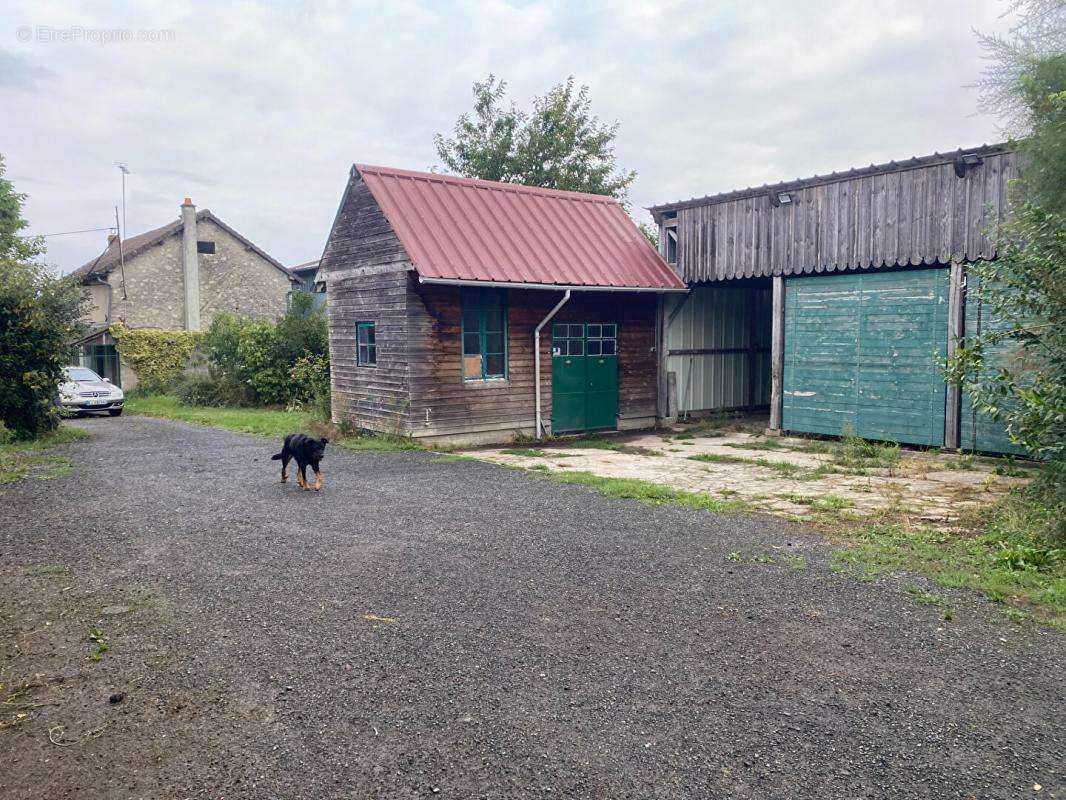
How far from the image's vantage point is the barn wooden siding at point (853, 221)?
11.6m

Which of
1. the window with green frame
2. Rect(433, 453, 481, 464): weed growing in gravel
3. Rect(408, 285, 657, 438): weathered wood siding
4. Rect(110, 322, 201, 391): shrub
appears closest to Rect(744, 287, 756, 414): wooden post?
Rect(408, 285, 657, 438): weathered wood siding

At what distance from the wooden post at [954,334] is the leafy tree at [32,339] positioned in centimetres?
1570

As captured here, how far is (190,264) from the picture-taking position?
1234 inches

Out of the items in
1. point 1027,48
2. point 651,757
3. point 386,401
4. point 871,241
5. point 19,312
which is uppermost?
point 1027,48

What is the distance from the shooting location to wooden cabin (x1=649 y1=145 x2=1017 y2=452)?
38.7 feet

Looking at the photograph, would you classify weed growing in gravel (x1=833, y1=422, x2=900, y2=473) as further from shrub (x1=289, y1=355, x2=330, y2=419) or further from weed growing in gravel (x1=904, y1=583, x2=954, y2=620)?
shrub (x1=289, y1=355, x2=330, y2=419)

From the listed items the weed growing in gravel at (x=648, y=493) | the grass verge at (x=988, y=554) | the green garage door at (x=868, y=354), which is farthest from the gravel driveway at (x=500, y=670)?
the green garage door at (x=868, y=354)

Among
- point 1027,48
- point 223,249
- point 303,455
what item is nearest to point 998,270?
point 1027,48

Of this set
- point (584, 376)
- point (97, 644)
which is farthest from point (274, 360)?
point (97, 644)

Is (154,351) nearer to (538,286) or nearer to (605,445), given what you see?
(538,286)

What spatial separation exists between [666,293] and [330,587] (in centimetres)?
1250

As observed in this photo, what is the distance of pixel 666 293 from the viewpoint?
Answer: 16.8 metres

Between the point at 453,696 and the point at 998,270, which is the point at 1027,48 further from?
the point at 453,696

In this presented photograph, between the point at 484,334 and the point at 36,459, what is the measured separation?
7.74m
